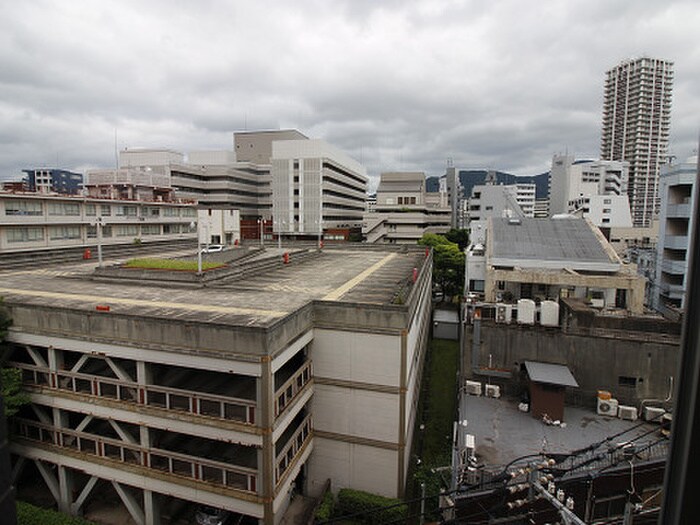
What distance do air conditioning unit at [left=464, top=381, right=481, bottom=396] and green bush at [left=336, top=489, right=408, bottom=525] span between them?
8.04 meters

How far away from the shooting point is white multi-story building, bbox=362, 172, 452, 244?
265ft

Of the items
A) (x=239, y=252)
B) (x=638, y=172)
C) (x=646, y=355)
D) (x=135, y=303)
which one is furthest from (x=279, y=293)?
(x=638, y=172)

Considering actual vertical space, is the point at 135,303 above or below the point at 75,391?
above

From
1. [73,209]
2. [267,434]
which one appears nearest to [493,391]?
[267,434]

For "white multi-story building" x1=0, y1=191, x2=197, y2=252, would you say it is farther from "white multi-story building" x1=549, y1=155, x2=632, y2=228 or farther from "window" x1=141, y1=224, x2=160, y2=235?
"white multi-story building" x1=549, y1=155, x2=632, y2=228

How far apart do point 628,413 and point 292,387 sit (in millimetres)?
16696

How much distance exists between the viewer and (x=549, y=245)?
31625mm

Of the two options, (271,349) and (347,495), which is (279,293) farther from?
(347,495)

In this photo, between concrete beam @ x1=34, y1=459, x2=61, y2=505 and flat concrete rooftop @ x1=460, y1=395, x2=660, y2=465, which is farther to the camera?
flat concrete rooftop @ x1=460, y1=395, x2=660, y2=465

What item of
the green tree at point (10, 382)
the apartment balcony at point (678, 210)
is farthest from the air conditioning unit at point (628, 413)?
the green tree at point (10, 382)

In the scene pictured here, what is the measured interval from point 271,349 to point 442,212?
8191 centimetres

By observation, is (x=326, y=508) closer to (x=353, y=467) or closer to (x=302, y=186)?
(x=353, y=467)

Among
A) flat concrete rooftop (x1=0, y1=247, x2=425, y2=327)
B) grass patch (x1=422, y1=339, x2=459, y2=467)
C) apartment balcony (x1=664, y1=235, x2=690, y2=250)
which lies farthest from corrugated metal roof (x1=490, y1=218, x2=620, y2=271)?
apartment balcony (x1=664, y1=235, x2=690, y2=250)

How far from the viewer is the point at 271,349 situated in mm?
13883
